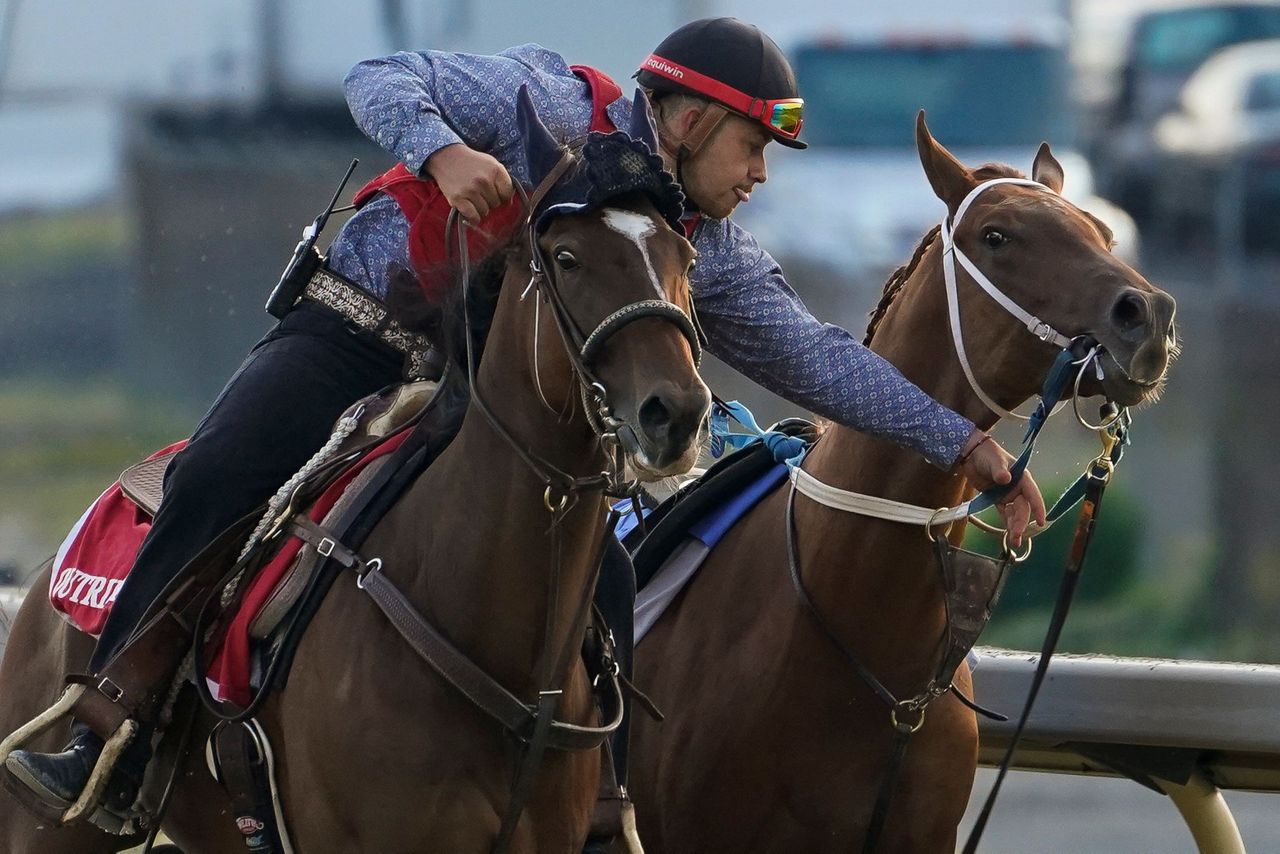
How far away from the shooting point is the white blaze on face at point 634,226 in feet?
11.0

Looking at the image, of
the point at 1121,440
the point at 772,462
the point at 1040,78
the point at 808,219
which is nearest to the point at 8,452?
the point at 808,219

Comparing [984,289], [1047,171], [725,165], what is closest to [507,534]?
[725,165]

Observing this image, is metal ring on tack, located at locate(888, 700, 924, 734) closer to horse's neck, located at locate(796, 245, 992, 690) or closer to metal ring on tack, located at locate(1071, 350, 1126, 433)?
horse's neck, located at locate(796, 245, 992, 690)

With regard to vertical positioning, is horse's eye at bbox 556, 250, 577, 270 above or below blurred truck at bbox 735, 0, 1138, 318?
above

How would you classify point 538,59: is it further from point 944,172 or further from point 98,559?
point 98,559

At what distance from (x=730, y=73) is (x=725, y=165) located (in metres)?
0.19

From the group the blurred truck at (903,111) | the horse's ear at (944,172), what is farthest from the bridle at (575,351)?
the blurred truck at (903,111)

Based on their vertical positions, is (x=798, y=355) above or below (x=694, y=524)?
above

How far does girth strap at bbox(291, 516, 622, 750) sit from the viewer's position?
3.56m

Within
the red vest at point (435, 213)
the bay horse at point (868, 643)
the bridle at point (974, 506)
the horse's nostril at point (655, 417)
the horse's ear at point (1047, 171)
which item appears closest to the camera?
the horse's nostril at point (655, 417)

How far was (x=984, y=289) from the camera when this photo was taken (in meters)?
4.21

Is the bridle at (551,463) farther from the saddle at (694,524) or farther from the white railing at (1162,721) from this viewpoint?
the white railing at (1162,721)

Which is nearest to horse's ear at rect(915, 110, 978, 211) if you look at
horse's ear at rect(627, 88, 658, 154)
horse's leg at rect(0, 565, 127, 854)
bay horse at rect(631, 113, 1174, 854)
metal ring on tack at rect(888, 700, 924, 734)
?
bay horse at rect(631, 113, 1174, 854)

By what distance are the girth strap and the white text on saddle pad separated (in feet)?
2.58
